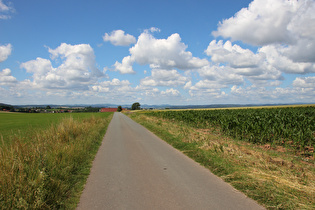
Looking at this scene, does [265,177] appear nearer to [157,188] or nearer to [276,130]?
[157,188]

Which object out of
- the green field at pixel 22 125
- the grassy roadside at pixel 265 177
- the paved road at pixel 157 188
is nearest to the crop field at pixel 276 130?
the grassy roadside at pixel 265 177

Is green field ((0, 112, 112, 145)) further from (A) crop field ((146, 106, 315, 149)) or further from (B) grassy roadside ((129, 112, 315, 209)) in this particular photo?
(A) crop field ((146, 106, 315, 149))

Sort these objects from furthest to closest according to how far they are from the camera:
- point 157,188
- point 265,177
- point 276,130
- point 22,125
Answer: point 22,125, point 276,130, point 265,177, point 157,188

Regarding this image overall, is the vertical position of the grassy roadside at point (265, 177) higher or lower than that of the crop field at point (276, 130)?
lower

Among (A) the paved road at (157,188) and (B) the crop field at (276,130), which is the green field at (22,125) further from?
(B) the crop field at (276,130)

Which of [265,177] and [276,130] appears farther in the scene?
[276,130]

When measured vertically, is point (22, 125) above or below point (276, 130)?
below

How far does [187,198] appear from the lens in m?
4.67

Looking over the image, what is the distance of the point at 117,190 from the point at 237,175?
373cm

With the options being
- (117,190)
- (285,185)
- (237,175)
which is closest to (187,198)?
(117,190)

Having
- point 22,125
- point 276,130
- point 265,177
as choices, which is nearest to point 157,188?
point 265,177

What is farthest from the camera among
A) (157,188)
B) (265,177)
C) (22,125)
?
(22,125)

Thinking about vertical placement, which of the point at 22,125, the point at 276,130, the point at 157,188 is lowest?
the point at 22,125

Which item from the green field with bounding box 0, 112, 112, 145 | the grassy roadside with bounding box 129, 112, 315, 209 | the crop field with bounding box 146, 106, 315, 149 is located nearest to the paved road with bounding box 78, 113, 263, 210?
the grassy roadside with bounding box 129, 112, 315, 209
